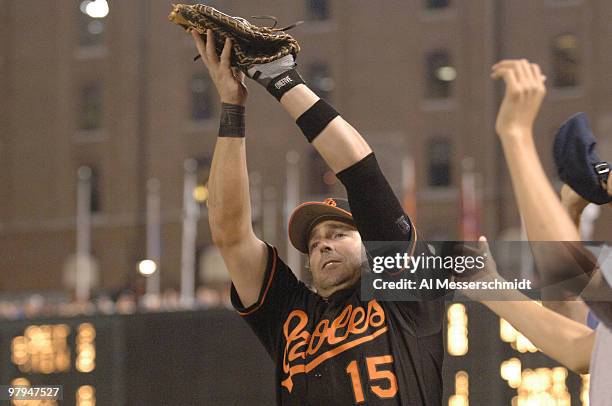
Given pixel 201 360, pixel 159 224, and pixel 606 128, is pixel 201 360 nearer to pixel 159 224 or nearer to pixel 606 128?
pixel 606 128

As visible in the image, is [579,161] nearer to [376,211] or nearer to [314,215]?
[376,211]

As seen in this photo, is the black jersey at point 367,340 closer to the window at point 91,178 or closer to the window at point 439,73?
the window at point 439,73

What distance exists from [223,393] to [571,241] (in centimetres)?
301

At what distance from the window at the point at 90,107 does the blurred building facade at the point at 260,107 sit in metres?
0.04

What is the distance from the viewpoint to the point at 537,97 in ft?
6.00

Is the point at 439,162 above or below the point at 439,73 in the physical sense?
below

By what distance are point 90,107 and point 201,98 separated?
4070 mm

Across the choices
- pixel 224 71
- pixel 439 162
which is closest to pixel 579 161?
pixel 224 71

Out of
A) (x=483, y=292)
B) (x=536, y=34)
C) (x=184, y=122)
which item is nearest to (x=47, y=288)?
(x=184, y=122)

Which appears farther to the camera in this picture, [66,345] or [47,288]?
[47,288]

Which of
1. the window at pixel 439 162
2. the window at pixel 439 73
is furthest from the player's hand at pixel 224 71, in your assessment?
the window at pixel 439 162

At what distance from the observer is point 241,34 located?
2293 millimetres

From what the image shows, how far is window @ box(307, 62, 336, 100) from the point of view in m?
22.1

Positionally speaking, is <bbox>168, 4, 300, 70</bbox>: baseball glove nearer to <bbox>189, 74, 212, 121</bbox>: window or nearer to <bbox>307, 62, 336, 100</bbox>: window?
<bbox>307, 62, 336, 100</bbox>: window
